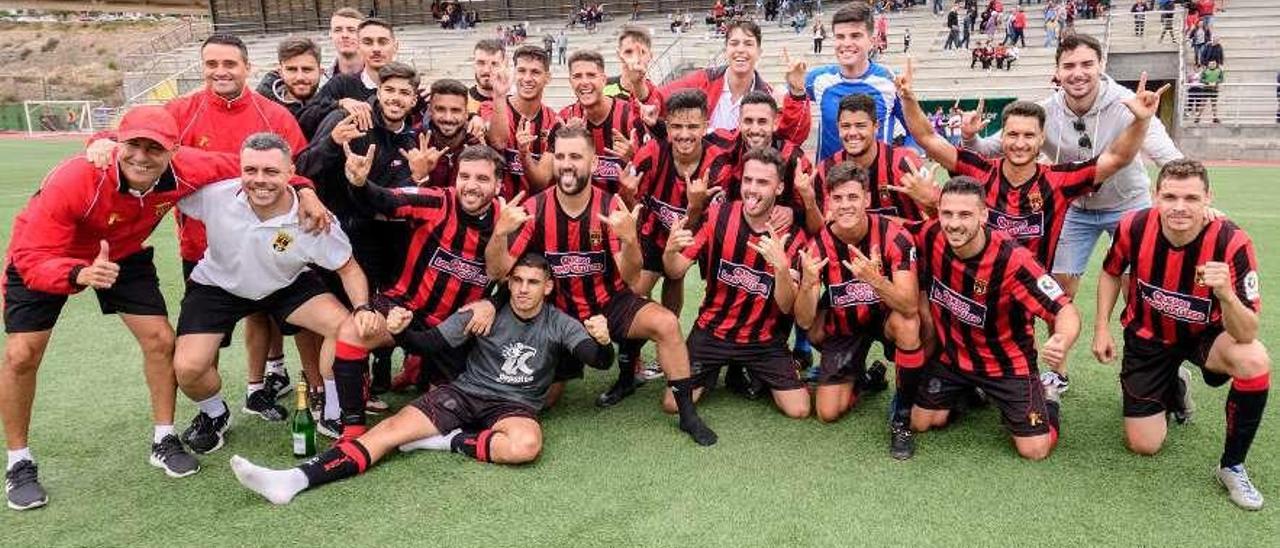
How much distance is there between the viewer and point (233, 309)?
4254 millimetres

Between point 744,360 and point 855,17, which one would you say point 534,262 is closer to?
point 744,360

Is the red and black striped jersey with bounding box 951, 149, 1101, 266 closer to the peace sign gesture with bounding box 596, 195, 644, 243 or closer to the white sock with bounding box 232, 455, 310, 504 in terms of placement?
the peace sign gesture with bounding box 596, 195, 644, 243

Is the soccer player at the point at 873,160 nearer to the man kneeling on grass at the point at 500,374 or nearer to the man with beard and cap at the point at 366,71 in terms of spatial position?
the man kneeling on grass at the point at 500,374

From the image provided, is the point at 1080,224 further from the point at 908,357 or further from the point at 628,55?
the point at 628,55

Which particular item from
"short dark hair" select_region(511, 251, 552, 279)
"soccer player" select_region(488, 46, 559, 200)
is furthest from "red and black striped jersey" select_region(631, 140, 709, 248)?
"short dark hair" select_region(511, 251, 552, 279)

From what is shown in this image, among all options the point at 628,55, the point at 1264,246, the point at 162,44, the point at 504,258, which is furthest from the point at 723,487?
the point at 162,44

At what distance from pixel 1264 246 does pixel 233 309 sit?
9.65 meters

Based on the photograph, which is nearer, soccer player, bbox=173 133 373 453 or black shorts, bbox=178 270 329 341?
soccer player, bbox=173 133 373 453

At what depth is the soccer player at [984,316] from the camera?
13.0ft

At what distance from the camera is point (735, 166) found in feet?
16.8

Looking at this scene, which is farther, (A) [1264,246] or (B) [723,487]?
(A) [1264,246]

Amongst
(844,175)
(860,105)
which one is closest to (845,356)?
(844,175)

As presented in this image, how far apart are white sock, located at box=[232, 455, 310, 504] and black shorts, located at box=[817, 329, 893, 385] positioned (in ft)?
9.04

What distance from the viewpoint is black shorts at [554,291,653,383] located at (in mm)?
4613
